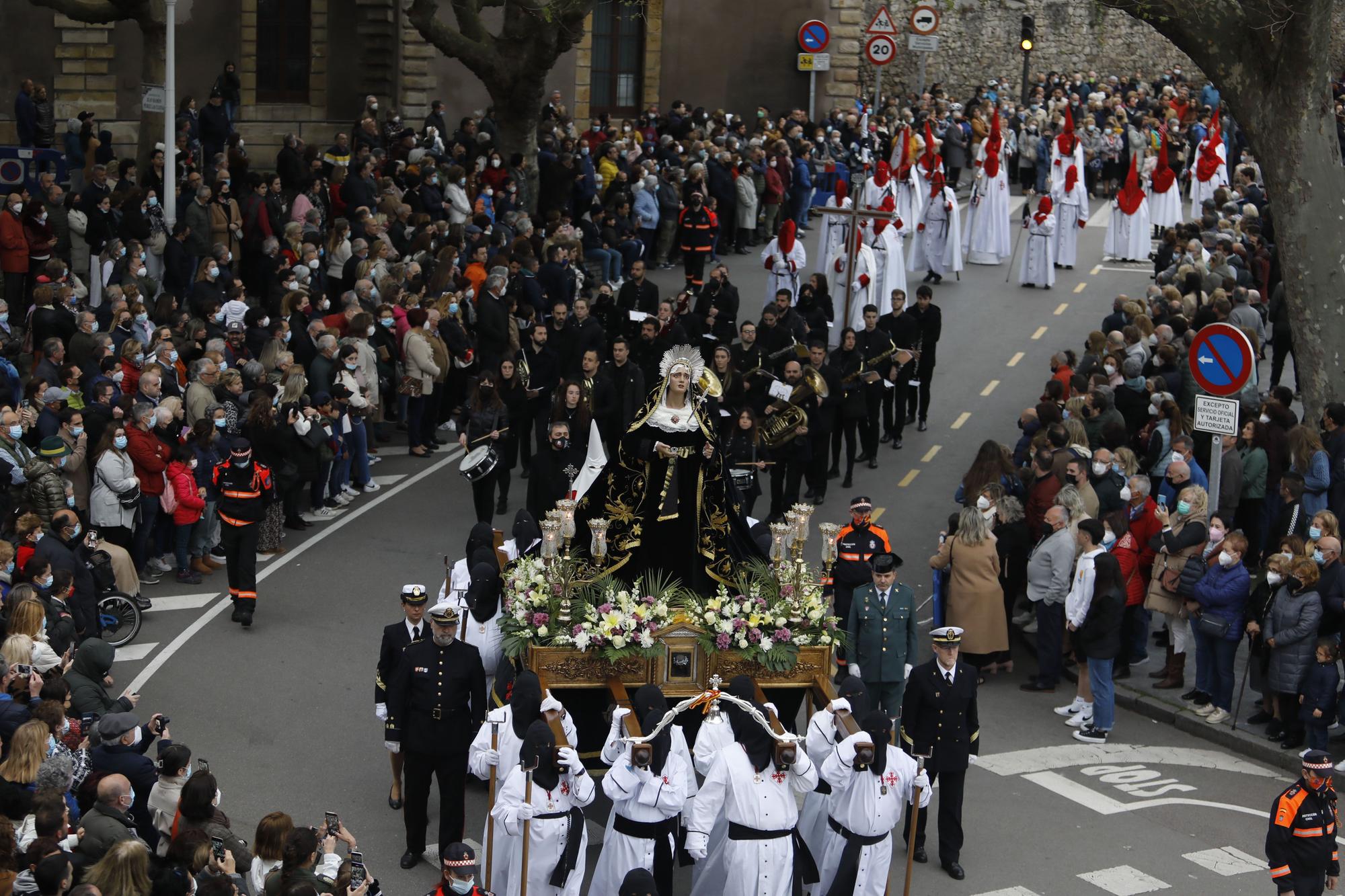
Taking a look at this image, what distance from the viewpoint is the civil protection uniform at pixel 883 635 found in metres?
12.7

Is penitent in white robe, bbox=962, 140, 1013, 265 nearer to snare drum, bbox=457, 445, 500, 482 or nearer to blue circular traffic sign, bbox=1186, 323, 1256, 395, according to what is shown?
snare drum, bbox=457, 445, 500, 482

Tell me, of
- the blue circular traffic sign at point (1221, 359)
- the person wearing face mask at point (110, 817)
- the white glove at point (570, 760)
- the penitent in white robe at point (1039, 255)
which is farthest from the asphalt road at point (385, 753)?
the penitent in white robe at point (1039, 255)

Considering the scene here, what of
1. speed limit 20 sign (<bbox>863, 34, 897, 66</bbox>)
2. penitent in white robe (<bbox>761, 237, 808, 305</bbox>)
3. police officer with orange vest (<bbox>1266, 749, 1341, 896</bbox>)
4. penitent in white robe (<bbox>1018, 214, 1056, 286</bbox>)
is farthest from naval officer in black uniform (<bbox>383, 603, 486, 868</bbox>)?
speed limit 20 sign (<bbox>863, 34, 897, 66</bbox>)

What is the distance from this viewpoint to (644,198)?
2711cm

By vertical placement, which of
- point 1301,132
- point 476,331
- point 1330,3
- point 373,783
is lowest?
point 373,783

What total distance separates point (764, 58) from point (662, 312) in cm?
1854

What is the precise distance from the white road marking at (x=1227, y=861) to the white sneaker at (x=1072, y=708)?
7.20ft

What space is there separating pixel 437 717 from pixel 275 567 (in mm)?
5726

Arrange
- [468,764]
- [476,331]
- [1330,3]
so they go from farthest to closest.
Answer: [476,331]
[1330,3]
[468,764]

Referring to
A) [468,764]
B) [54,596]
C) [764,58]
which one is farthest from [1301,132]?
[764,58]

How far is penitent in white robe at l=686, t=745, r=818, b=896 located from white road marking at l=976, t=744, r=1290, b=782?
3127 millimetres

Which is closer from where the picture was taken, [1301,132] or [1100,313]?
[1301,132]

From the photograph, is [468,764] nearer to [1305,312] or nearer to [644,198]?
[1305,312]

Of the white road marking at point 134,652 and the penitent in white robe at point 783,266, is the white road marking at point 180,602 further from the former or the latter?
the penitent in white robe at point 783,266
